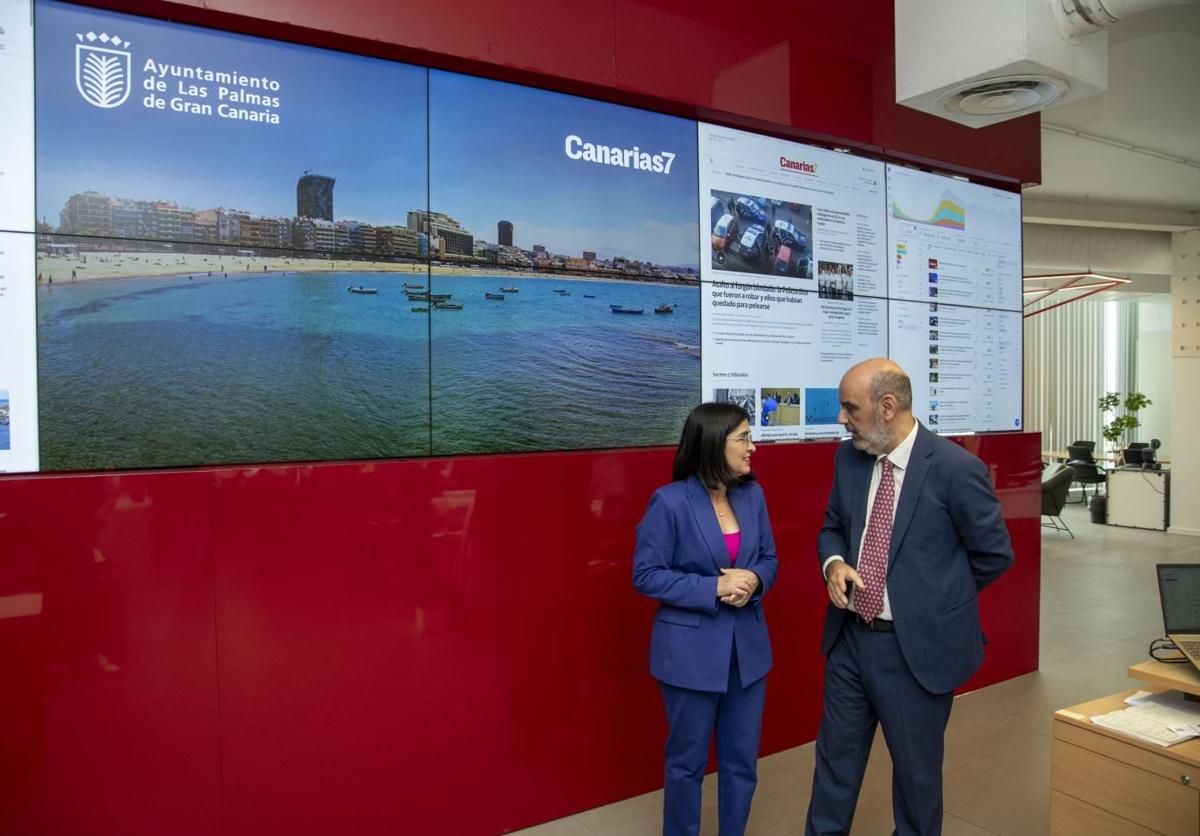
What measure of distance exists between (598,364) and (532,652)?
4.11 feet

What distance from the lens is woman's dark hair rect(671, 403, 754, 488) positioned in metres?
2.71

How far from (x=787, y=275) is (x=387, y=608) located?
8.35ft

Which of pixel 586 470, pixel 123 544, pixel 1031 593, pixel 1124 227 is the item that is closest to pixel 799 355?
pixel 586 470

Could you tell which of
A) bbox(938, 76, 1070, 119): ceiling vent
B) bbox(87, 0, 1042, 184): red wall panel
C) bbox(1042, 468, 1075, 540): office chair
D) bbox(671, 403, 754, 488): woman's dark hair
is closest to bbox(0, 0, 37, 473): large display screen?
bbox(87, 0, 1042, 184): red wall panel

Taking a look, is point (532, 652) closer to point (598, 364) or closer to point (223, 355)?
point (598, 364)

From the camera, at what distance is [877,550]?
8.57 feet

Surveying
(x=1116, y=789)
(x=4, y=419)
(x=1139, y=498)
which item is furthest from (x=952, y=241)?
(x=1139, y=498)

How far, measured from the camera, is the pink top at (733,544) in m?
2.74

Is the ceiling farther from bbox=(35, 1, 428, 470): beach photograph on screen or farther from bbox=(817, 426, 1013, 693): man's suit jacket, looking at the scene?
bbox=(35, 1, 428, 470): beach photograph on screen

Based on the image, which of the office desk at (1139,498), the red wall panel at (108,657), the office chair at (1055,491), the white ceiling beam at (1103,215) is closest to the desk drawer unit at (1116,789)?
the red wall panel at (108,657)

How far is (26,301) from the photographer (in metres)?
2.39

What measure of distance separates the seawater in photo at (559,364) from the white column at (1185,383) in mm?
11167

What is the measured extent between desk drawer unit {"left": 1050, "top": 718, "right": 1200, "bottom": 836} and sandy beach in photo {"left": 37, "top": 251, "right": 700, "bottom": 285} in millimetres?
2721

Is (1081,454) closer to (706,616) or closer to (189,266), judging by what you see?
(706,616)
